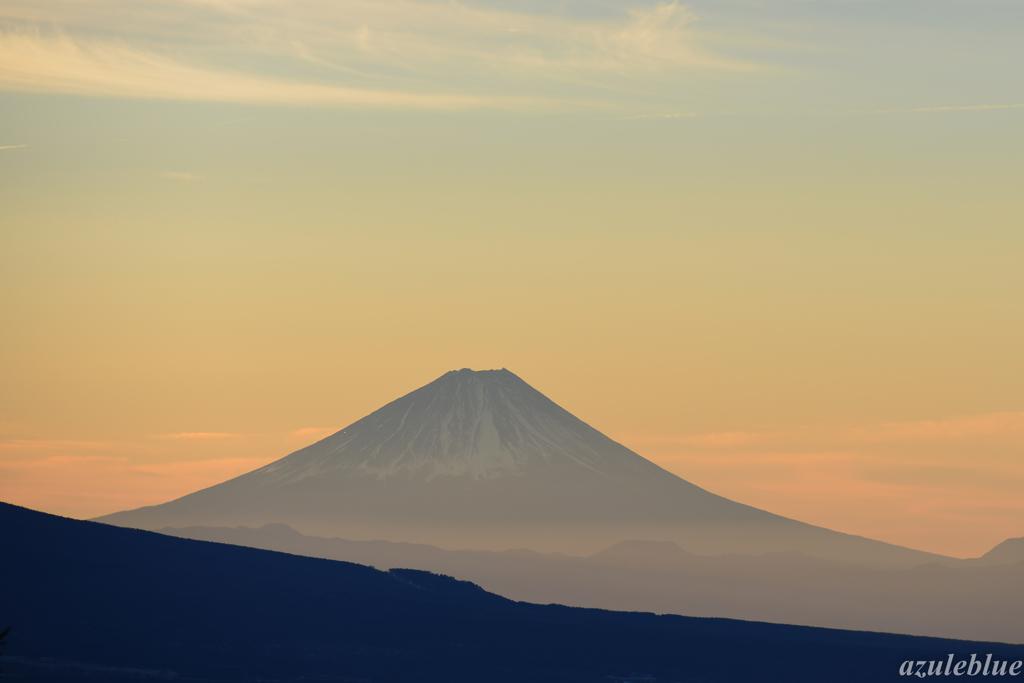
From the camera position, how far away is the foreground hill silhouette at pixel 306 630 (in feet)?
419

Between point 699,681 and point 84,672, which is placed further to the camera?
point 699,681

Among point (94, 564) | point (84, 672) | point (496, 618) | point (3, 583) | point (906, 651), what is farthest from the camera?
point (906, 651)

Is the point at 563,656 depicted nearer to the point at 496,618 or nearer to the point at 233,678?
the point at 496,618

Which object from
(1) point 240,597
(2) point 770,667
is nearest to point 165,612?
(1) point 240,597

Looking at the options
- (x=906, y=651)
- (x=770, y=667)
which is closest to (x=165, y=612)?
(x=770, y=667)

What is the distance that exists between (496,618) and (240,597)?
29.0m

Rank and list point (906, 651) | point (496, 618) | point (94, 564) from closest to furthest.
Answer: point (94, 564) < point (496, 618) < point (906, 651)

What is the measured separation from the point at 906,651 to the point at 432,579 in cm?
6064

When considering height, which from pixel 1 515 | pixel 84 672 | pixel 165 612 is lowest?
pixel 84 672

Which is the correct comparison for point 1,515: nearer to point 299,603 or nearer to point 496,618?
point 299,603

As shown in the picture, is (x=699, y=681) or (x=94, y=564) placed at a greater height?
(x=94, y=564)

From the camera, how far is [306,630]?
142m

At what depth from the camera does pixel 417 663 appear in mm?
138500

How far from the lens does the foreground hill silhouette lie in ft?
419
